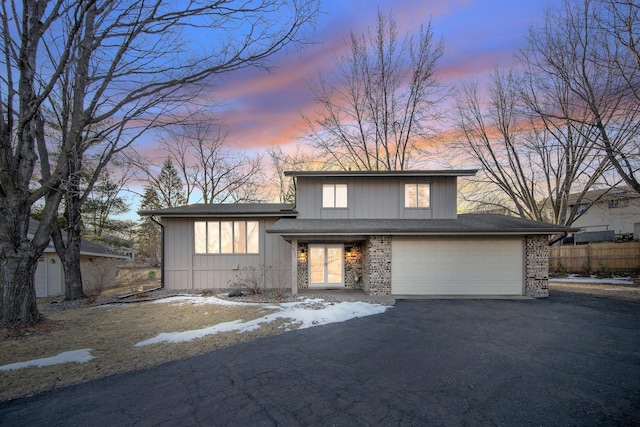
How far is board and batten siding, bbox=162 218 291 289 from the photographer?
1295 cm

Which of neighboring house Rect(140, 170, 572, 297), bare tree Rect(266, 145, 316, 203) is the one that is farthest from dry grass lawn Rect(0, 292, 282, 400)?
bare tree Rect(266, 145, 316, 203)

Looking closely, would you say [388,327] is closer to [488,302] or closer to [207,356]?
[207,356]

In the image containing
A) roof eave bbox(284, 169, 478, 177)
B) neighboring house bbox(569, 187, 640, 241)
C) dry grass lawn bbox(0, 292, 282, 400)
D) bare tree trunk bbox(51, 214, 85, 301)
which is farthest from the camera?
neighboring house bbox(569, 187, 640, 241)

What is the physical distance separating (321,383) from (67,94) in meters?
11.2

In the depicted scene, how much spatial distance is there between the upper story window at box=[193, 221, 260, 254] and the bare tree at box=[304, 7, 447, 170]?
12.5 m

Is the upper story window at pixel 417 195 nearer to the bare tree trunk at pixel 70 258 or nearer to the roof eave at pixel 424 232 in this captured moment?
the roof eave at pixel 424 232

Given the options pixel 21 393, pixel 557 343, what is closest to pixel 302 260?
pixel 557 343

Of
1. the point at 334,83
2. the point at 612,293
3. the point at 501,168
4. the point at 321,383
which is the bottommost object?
the point at 612,293

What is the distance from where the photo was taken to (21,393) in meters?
3.96

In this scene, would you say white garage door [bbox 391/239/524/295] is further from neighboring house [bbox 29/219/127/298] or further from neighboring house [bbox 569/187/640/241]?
neighboring house [bbox 569/187/640/241]

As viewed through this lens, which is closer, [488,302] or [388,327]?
[388,327]

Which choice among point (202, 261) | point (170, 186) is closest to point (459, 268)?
point (202, 261)

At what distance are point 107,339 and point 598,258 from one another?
23792mm

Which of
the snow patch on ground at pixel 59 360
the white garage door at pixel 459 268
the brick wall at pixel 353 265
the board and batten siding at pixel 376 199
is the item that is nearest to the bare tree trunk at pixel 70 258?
the snow patch on ground at pixel 59 360
